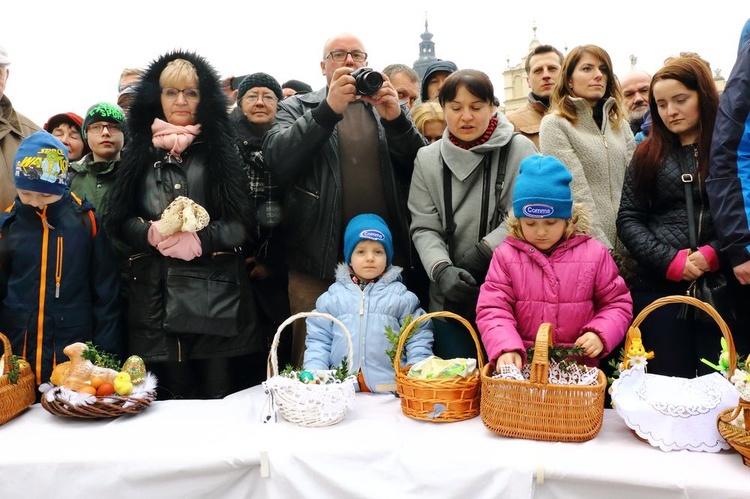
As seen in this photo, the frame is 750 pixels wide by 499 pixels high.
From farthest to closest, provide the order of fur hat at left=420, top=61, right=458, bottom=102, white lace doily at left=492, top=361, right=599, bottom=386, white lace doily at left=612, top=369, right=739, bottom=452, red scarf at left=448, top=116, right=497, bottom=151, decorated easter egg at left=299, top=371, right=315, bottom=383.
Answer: fur hat at left=420, top=61, right=458, bottom=102
red scarf at left=448, top=116, right=497, bottom=151
decorated easter egg at left=299, top=371, right=315, bottom=383
white lace doily at left=492, top=361, right=599, bottom=386
white lace doily at left=612, top=369, right=739, bottom=452

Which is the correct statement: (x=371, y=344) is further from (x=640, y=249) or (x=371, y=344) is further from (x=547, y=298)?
(x=640, y=249)

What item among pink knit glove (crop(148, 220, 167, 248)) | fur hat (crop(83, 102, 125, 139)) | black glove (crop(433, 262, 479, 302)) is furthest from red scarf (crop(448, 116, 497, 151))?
fur hat (crop(83, 102, 125, 139))

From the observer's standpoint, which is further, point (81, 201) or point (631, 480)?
point (81, 201)

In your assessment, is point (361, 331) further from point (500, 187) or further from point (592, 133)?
point (592, 133)

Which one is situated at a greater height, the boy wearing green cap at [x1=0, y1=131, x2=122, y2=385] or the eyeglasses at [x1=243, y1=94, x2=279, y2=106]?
the eyeglasses at [x1=243, y1=94, x2=279, y2=106]

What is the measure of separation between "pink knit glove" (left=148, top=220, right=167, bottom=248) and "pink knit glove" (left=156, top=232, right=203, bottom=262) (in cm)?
2

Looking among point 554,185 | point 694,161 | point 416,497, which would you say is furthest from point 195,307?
point 694,161

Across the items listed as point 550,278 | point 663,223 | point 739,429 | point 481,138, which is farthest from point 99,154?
point 739,429

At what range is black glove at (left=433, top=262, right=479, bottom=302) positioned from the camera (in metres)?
2.81

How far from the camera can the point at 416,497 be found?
2146mm

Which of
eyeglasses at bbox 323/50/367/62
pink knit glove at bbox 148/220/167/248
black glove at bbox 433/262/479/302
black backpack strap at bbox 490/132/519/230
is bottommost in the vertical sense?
black glove at bbox 433/262/479/302

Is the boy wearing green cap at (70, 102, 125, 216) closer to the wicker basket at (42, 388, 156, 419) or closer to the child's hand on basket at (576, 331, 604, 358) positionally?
the wicker basket at (42, 388, 156, 419)

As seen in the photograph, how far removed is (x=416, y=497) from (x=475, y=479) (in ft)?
0.69

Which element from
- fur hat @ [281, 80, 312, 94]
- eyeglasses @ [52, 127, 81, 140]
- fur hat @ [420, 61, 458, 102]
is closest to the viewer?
eyeglasses @ [52, 127, 81, 140]
